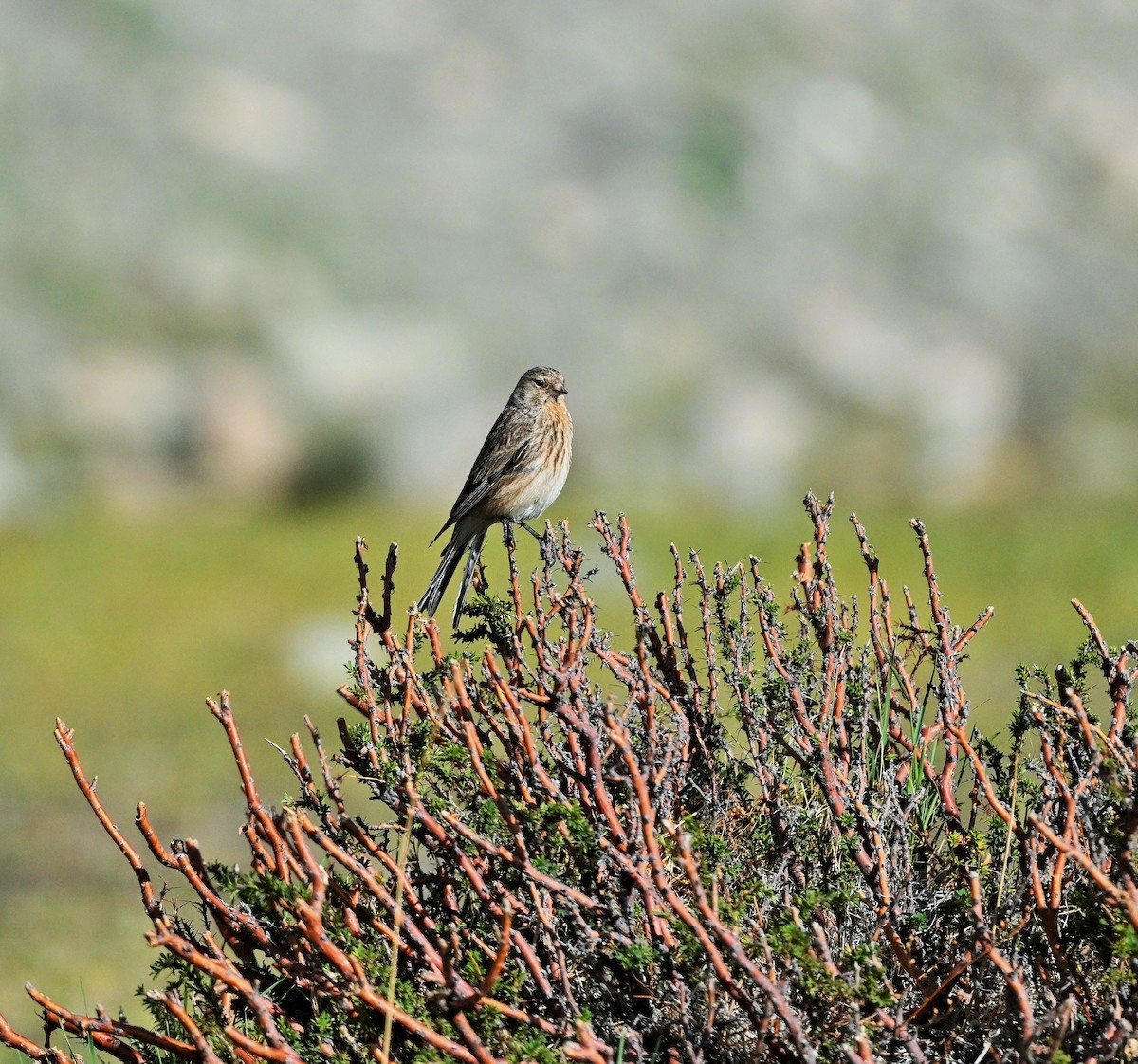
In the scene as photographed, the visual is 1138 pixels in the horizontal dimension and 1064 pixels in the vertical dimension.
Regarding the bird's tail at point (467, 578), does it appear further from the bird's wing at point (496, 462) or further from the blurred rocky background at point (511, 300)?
the blurred rocky background at point (511, 300)

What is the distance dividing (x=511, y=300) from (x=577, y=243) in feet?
5.33

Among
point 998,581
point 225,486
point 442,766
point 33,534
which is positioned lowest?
point 442,766

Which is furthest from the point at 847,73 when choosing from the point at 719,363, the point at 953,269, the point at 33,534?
the point at 33,534

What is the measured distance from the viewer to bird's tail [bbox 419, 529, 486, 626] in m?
3.35

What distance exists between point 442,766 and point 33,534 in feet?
40.1

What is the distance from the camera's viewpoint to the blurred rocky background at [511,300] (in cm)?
1227

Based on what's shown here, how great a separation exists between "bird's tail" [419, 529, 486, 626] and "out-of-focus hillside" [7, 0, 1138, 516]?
427 inches

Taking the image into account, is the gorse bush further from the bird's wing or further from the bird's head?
the bird's head

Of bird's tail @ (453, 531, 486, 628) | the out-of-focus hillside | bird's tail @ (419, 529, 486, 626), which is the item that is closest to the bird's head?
bird's tail @ (419, 529, 486, 626)

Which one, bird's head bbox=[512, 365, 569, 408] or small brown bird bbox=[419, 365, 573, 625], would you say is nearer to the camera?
small brown bird bbox=[419, 365, 573, 625]

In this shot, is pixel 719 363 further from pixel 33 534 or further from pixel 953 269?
pixel 33 534

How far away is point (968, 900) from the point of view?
7.38 feet

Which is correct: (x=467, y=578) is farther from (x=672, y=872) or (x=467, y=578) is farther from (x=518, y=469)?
(x=672, y=872)

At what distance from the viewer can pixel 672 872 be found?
2438mm
